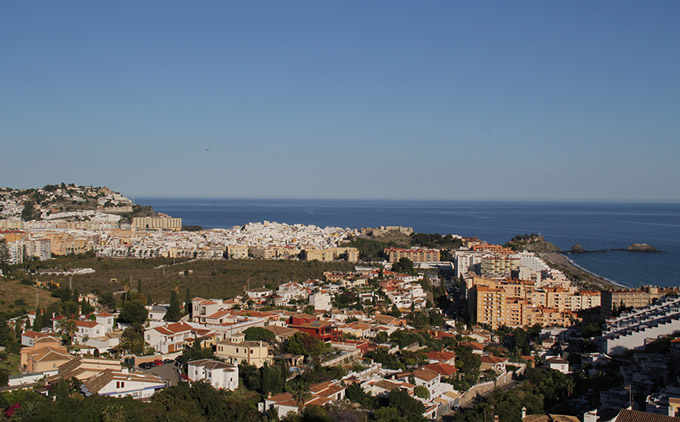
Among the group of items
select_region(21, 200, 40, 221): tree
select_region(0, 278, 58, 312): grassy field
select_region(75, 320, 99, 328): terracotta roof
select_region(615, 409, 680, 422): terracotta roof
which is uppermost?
select_region(21, 200, 40, 221): tree

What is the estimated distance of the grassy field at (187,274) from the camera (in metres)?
24.1

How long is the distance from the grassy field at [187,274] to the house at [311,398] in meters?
11.3

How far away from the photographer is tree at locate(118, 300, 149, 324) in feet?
54.1

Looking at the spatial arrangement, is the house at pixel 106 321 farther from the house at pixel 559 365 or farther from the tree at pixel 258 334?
the house at pixel 559 365

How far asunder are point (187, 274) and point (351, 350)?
46.0 feet

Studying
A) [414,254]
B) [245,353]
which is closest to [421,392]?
[245,353]

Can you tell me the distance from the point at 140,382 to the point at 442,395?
18.7 ft

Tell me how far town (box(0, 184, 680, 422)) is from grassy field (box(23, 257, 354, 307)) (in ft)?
1.54

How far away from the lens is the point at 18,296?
20.6 metres

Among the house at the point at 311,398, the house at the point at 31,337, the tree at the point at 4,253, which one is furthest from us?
the tree at the point at 4,253

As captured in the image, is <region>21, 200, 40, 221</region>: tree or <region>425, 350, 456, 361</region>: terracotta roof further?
<region>21, 200, 40, 221</region>: tree

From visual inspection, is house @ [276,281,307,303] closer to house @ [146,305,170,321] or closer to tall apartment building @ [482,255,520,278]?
house @ [146,305,170,321]

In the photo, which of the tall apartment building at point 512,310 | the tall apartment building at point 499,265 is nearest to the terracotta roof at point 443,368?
the tall apartment building at point 512,310

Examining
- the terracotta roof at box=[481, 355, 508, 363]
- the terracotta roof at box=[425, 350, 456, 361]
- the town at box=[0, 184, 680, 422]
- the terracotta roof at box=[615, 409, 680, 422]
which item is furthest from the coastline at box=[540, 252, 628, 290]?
the terracotta roof at box=[615, 409, 680, 422]
